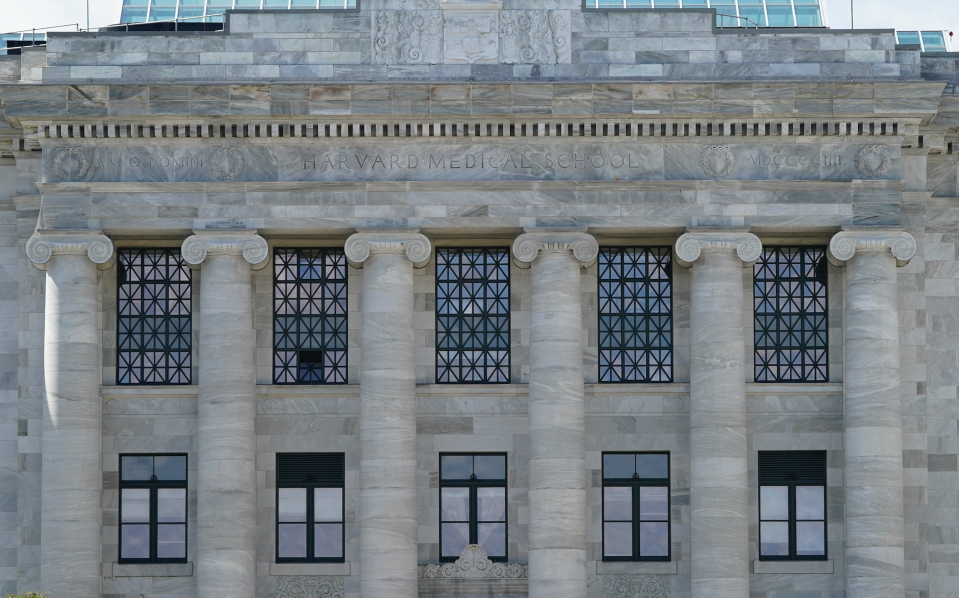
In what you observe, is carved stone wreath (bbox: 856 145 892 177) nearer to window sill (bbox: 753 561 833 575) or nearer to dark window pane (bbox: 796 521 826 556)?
dark window pane (bbox: 796 521 826 556)

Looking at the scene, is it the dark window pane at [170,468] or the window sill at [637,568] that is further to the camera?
the dark window pane at [170,468]

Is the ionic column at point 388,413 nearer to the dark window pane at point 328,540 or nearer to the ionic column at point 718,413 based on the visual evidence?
the dark window pane at point 328,540

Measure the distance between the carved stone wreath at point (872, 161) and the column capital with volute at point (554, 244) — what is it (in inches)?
302

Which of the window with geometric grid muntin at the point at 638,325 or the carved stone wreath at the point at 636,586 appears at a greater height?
Result: the window with geometric grid muntin at the point at 638,325

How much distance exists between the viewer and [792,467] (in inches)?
1759

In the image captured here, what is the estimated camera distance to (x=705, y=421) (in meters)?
43.2

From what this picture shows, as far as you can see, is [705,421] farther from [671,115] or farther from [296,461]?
[296,461]

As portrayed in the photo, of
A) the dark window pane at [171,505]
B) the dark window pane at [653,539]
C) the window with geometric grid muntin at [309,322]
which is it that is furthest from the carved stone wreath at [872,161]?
the dark window pane at [171,505]

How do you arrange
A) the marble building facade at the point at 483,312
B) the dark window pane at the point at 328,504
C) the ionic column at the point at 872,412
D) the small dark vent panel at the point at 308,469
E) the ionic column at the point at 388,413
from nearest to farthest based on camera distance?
the ionic column at the point at 872,412 → the ionic column at the point at 388,413 → the marble building facade at the point at 483,312 → the dark window pane at the point at 328,504 → the small dark vent panel at the point at 308,469

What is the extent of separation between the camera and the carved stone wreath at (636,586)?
44.1m

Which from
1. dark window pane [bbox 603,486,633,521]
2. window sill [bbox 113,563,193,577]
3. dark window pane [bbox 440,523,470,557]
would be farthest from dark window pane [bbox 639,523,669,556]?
window sill [bbox 113,563,193,577]

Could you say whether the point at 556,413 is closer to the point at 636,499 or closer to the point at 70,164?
the point at 636,499

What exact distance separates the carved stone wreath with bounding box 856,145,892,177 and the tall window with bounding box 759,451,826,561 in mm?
7949

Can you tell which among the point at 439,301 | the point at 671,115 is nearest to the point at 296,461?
the point at 439,301
